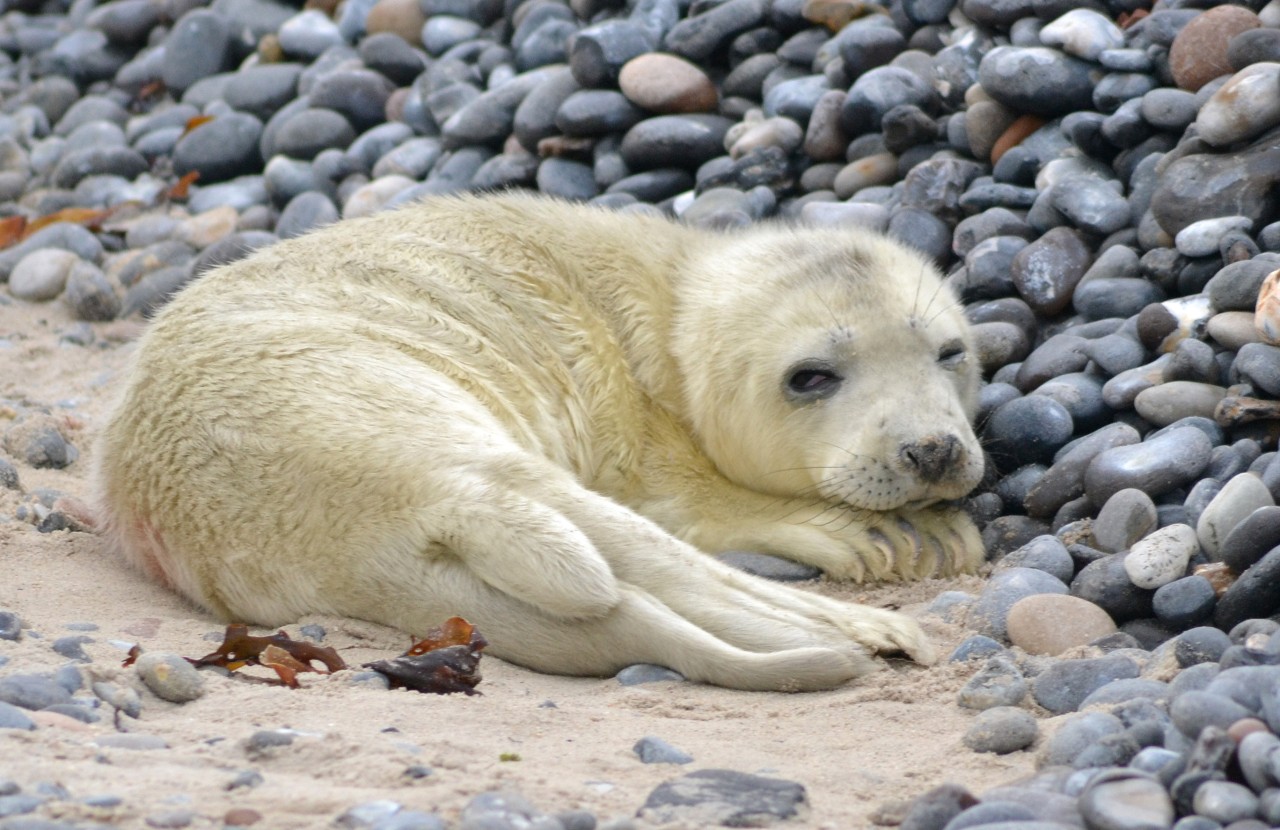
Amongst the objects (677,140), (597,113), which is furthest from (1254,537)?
(597,113)

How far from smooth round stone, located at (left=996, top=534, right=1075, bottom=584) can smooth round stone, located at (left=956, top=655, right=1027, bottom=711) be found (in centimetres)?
68

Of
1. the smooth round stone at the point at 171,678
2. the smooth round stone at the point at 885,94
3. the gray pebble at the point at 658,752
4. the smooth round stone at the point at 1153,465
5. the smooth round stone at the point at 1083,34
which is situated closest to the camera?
the gray pebble at the point at 658,752

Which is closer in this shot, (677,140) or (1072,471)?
(1072,471)

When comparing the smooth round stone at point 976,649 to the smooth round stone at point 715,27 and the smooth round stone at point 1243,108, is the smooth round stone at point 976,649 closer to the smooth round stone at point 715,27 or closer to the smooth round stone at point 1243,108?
the smooth round stone at point 1243,108

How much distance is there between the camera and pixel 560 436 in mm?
4156

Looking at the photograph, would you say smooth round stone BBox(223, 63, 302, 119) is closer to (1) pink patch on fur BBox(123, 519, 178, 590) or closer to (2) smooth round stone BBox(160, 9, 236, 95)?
(2) smooth round stone BBox(160, 9, 236, 95)

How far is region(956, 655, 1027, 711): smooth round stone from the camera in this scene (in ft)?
9.55

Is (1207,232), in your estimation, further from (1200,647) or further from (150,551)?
(150,551)

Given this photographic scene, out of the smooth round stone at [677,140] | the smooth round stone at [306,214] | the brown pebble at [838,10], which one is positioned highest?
the brown pebble at [838,10]

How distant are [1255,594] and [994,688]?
655 mm

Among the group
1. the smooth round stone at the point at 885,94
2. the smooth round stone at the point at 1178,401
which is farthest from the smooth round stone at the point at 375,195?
the smooth round stone at the point at 1178,401

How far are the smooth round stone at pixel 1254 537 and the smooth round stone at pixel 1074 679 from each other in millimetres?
464

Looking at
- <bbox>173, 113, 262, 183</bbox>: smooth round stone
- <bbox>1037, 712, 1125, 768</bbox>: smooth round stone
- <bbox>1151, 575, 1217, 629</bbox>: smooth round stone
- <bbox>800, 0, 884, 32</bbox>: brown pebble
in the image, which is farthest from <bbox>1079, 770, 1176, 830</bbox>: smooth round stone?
<bbox>173, 113, 262, 183</bbox>: smooth round stone

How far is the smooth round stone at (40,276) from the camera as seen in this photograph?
22.6ft
